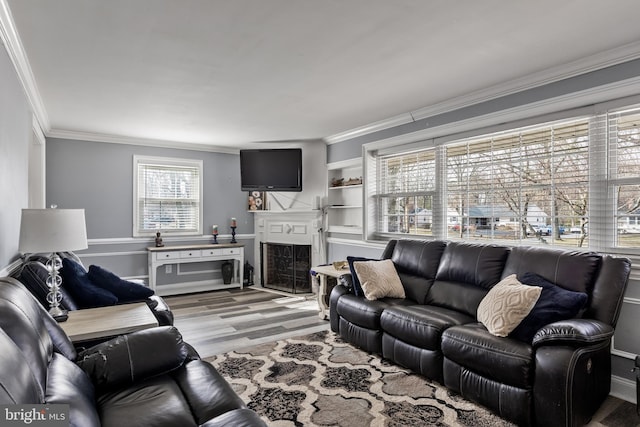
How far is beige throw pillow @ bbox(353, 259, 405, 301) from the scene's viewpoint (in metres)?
3.41

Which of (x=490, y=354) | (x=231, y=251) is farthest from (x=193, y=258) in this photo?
(x=490, y=354)

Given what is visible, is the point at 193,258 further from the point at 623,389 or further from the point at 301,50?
the point at 623,389

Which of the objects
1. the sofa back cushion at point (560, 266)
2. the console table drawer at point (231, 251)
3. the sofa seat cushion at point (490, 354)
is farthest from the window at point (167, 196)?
the sofa back cushion at point (560, 266)

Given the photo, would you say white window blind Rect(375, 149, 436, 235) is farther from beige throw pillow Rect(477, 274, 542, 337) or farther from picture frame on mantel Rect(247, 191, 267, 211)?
picture frame on mantel Rect(247, 191, 267, 211)

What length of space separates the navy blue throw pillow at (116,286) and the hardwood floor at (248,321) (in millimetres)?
796

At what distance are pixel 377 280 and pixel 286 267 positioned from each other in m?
2.95

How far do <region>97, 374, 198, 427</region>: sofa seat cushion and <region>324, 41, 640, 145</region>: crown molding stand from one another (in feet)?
11.2

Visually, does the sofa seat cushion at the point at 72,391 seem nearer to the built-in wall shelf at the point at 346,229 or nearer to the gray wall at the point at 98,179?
the built-in wall shelf at the point at 346,229

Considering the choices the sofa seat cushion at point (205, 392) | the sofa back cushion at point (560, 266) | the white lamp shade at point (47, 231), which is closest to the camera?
the sofa seat cushion at point (205, 392)

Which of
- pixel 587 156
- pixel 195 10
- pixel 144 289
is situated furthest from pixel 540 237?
pixel 144 289

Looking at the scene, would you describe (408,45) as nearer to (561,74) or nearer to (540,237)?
(561,74)

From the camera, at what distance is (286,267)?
20.3 feet

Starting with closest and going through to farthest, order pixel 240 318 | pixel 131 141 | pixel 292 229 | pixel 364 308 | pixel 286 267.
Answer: pixel 364 308 → pixel 240 318 → pixel 131 141 → pixel 292 229 → pixel 286 267

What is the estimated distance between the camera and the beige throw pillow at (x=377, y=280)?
3.41 m
